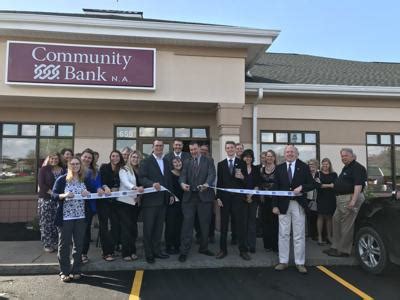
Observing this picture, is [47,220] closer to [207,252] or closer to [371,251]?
[207,252]

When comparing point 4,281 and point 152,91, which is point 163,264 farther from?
point 152,91

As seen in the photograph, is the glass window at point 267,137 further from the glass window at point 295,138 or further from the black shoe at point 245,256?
the black shoe at point 245,256

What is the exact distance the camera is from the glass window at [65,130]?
10766 millimetres

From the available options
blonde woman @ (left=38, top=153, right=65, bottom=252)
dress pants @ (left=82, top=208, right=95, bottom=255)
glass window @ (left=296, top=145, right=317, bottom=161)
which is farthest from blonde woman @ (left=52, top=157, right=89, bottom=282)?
glass window @ (left=296, top=145, right=317, bottom=161)

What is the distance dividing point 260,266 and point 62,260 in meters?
3.17

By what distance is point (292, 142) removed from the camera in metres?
11.2

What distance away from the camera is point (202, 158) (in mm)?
6750

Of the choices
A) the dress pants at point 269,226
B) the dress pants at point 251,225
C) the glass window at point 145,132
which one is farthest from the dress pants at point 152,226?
the glass window at point 145,132

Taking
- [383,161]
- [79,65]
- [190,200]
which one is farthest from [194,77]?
[383,161]

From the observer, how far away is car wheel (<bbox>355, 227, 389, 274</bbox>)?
5781 millimetres

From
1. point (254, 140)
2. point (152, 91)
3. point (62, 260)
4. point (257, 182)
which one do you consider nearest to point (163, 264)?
point (62, 260)

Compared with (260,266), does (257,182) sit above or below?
above

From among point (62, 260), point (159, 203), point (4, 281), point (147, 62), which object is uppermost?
point (147, 62)

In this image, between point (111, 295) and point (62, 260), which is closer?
point (111, 295)
